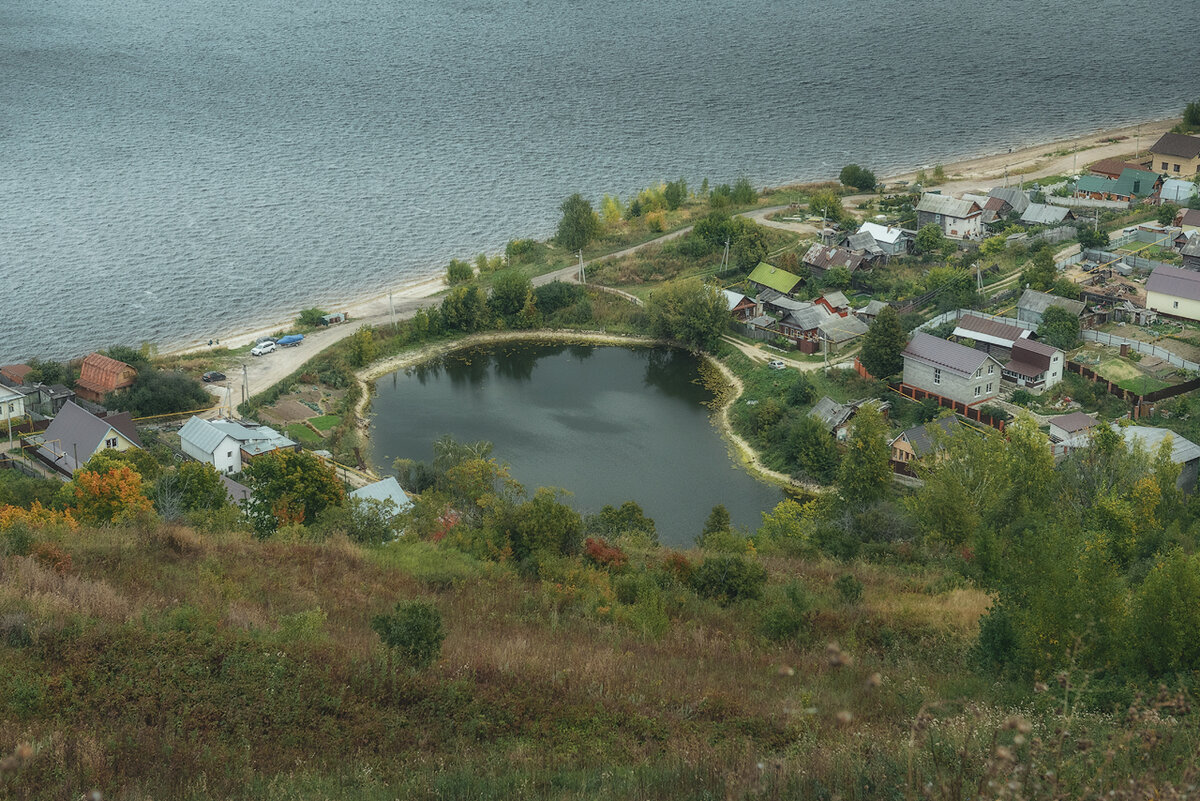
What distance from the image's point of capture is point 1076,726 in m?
8.00

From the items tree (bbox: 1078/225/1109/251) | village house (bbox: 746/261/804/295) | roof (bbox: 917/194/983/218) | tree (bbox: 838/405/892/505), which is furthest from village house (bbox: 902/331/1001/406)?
roof (bbox: 917/194/983/218)

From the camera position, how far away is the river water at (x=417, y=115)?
54625mm

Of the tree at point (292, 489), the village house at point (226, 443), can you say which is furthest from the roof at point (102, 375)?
the tree at point (292, 489)

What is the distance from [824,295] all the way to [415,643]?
35.1 metres

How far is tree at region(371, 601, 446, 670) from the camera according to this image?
10383 mm

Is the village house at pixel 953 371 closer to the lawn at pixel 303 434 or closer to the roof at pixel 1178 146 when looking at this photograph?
the lawn at pixel 303 434

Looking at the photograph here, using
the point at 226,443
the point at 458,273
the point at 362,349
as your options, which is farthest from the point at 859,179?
the point at 226,443

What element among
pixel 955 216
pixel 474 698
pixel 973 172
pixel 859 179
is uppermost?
pixel 474 698

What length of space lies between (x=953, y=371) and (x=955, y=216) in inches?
667

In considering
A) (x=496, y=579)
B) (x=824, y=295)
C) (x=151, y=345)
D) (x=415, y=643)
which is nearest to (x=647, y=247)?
(x=824, y=295)

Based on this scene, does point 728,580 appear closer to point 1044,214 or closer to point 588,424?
point 588,424

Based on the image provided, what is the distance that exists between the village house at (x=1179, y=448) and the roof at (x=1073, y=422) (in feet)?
3.72

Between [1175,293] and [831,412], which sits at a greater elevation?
[1175,293]

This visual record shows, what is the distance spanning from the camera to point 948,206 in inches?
1957
